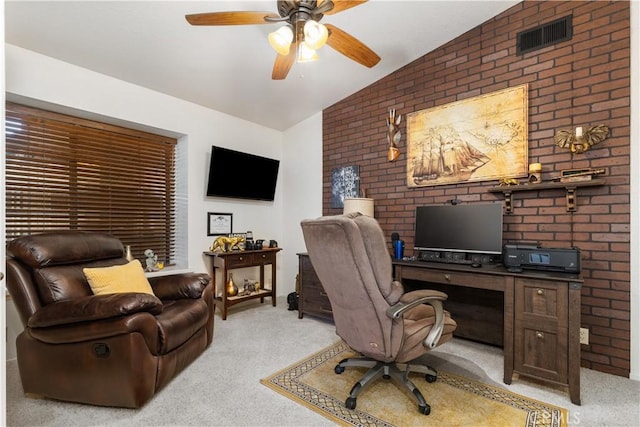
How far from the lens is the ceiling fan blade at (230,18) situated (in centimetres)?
191

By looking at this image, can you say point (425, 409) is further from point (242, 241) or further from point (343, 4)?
point (242, 241)

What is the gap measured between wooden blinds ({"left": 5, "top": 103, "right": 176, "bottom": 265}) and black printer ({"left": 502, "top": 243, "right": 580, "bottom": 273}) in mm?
3490

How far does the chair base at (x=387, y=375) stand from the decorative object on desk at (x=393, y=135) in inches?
83.9

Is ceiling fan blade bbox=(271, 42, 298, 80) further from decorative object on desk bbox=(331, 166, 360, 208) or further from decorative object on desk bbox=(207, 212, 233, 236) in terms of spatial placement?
decorative object on desk bbox=(207, 212, 233, 236)

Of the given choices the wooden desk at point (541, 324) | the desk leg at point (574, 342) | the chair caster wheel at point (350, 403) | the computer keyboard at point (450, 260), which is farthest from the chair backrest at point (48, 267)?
the desk leg at point (574, 342)

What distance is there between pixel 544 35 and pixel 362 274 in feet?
8.61

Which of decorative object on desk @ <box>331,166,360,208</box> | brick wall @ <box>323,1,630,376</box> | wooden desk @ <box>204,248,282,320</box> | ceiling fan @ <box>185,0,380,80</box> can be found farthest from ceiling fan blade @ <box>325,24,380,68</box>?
wooden desk @ <box>204,248,282,320</box>

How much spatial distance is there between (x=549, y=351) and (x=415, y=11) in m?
2.78

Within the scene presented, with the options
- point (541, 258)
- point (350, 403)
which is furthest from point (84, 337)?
point (541, 258)

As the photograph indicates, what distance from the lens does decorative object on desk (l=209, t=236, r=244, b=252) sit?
3744 mm

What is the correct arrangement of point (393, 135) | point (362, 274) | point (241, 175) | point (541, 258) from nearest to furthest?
point (362, 274)
point (541, 258)
point (393, 135)
point (241, 175)

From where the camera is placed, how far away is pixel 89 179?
3.12 m

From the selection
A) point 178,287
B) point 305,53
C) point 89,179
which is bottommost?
point 178,287

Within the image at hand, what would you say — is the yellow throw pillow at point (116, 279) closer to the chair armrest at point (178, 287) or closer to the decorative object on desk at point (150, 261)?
the chair armrest at point (178, 287)
